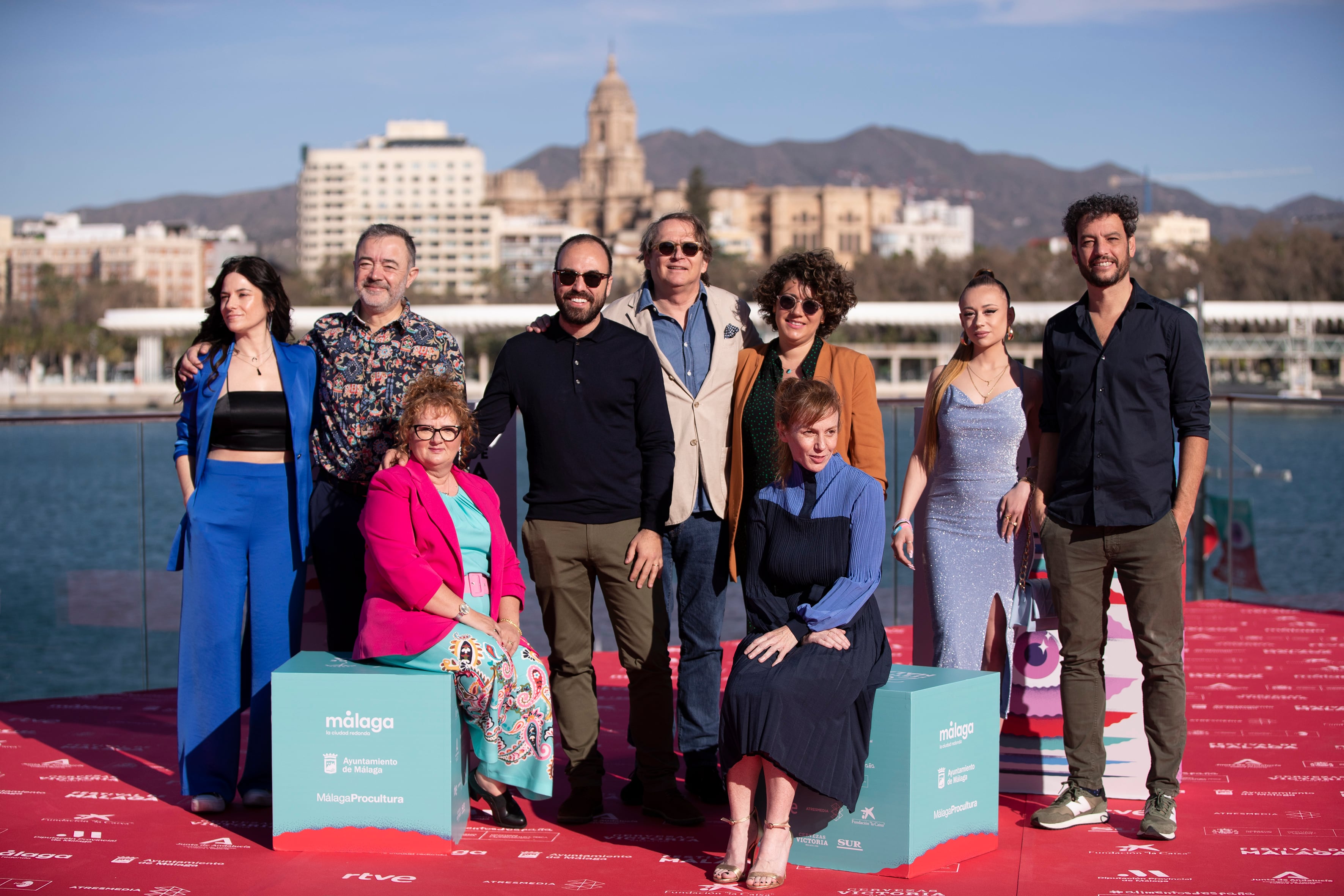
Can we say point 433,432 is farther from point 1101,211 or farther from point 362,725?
point 1101,211

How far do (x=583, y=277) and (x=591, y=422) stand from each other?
1.24 ft

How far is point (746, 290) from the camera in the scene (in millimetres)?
67250

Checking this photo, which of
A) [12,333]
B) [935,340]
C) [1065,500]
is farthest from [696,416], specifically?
[12,333]

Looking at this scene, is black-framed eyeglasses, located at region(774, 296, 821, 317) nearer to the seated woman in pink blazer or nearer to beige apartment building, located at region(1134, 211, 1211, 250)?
the seated woman in pink blazer

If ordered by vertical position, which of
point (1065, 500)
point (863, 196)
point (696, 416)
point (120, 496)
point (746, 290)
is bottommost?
point (120, 496)

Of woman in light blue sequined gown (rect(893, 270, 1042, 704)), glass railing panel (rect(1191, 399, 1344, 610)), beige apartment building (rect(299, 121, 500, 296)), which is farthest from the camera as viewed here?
beige apartment building (rect(299, 121, 500, 296))

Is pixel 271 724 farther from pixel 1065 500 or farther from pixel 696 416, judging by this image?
pixel 1065 500

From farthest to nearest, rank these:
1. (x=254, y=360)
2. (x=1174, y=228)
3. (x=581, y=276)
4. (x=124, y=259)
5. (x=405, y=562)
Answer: (x=1174, y=228) < (x=124, y=259) < (x=254, y=360) < (x=581, y=276) < (x=405, y=562)

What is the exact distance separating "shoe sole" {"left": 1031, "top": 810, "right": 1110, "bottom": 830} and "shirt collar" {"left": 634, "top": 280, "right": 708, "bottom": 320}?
168 cm

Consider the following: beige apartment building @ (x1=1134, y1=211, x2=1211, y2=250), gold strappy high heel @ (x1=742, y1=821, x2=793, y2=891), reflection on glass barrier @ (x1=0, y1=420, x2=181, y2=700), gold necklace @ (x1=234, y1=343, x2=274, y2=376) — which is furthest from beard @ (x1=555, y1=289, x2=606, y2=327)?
beige apartment building @ (x1=1134, y1=211, x2=1211, y2=250)

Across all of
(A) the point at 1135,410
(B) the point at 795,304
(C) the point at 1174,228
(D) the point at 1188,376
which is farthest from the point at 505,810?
(C) the point at 1174,228

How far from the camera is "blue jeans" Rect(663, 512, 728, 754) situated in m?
3.50

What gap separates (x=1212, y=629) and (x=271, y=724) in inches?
188

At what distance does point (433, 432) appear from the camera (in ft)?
10.7
